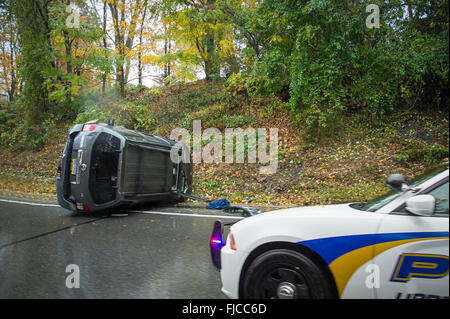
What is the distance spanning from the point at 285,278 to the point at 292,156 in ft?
31.5

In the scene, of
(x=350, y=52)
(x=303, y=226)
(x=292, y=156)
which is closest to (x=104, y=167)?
(x=303, y=226)

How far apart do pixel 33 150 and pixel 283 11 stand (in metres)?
16.0

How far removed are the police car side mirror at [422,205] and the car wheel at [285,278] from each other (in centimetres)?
82

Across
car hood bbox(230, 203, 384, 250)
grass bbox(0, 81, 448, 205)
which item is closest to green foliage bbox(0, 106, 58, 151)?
grass bbox(0, 81, 448, 205)

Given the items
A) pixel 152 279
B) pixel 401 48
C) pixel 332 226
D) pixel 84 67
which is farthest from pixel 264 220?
Answer: pixel 84 67

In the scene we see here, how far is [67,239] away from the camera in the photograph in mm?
A: 5402

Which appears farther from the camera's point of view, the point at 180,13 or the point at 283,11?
the point at 180,13

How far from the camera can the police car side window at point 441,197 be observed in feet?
7.47

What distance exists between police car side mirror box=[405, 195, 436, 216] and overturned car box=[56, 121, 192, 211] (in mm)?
5965

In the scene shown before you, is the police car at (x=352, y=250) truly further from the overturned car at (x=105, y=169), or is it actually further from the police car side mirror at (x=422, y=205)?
the overturned car at (x=105, y=169)

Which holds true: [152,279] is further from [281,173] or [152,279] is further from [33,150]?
[33,150]

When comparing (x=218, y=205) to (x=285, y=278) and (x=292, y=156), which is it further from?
(x=285, y=278)

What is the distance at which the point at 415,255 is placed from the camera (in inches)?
85.6

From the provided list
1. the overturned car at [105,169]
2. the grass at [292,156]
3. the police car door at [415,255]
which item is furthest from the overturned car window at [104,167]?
the police car door at [415,255]
